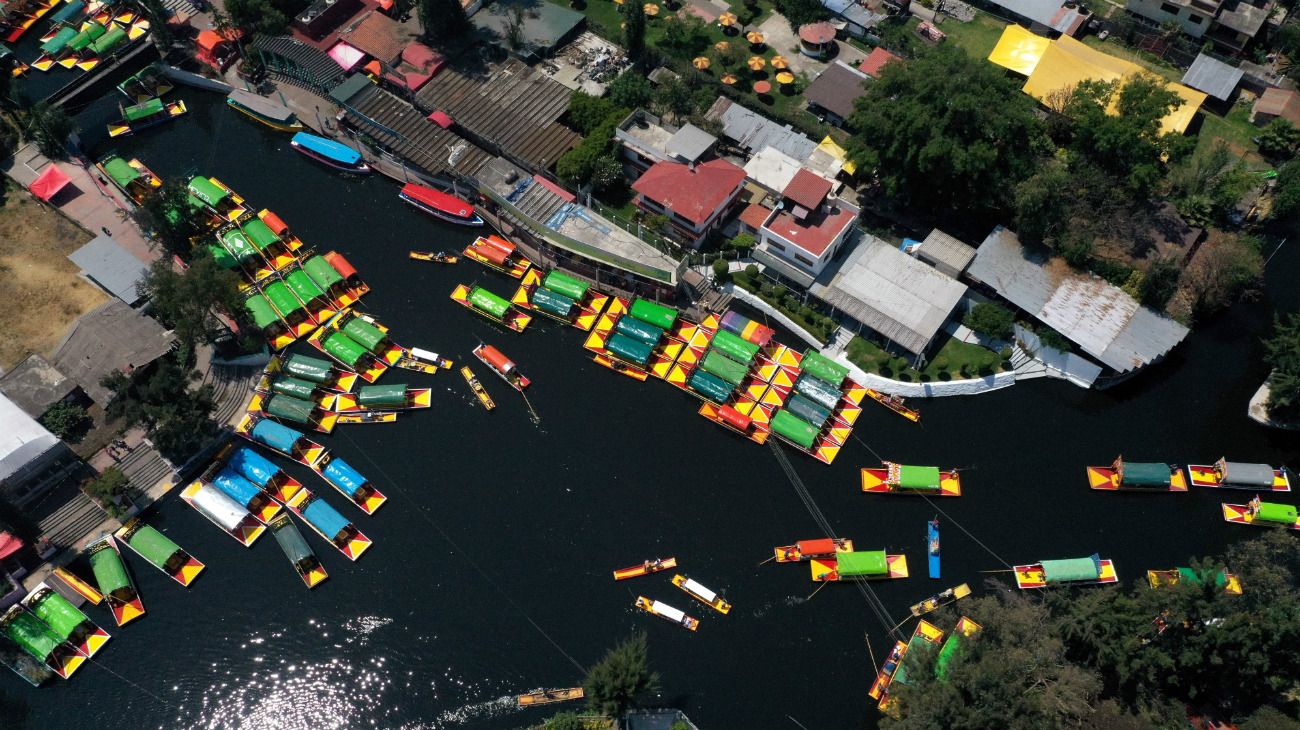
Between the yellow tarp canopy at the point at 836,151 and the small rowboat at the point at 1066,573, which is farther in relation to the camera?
the yellow tarp canopy at the point at 836,151

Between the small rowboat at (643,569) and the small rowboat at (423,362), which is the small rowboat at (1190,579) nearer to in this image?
the small rowboat at (643,569)

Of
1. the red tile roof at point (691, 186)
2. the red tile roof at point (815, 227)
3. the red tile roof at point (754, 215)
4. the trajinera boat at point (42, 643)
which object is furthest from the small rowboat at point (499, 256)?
the trajinera boat at point (42, 643)

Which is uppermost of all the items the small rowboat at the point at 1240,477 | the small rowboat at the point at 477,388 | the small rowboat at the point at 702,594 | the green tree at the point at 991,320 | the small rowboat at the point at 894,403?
the green tree at the point at 991,320

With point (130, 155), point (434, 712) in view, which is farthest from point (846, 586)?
point (130, 155)

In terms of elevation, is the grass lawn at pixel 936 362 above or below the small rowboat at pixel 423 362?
above

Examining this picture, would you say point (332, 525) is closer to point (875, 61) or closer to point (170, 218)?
point (170, 218)

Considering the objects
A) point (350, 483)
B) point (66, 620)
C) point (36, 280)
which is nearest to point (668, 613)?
point (350, 483)

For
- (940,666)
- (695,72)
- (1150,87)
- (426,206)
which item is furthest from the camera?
(695,72)

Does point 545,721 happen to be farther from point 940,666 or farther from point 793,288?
point 793,288
